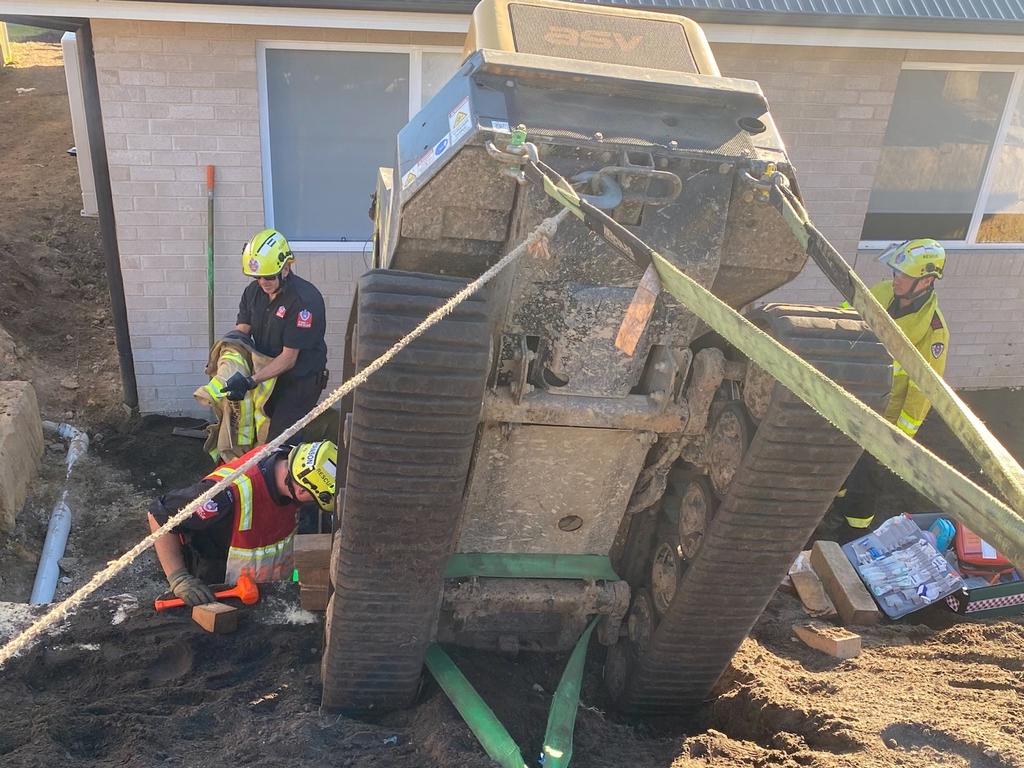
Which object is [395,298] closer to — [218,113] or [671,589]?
[671,589]

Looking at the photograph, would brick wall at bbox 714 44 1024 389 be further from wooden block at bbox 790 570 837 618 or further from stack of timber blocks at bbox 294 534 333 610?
stack of timber blocks at bbox 294 534 333 610

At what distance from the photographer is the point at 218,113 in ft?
20.2

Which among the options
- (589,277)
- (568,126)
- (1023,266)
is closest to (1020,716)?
(589,277)

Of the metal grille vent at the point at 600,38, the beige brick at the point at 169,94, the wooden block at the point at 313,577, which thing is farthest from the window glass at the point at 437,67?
the wooden block at the point at 313,577

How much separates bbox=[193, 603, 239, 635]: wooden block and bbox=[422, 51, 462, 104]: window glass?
409cm

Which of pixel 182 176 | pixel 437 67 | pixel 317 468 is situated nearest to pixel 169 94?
pixel 182 176

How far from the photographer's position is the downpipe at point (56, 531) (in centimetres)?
495

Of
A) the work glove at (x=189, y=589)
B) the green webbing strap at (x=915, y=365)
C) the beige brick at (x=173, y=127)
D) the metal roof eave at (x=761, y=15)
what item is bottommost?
the work glove at (x=189, y=589)

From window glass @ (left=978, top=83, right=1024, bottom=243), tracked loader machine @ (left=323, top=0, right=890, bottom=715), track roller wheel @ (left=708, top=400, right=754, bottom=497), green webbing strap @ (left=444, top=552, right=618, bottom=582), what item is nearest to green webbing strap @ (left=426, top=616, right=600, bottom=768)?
tracked loader machine @ (left=323, top=0, right=890, bottom=715)

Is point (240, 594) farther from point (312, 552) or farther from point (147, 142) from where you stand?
point (147, 142)

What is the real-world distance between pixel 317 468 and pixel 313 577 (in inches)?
22.1

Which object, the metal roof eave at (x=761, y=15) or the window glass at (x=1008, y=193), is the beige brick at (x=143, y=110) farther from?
the window glass at (x=1008, y=193)

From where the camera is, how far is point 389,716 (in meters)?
3.48

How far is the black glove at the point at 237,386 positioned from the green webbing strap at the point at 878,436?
3899mm
